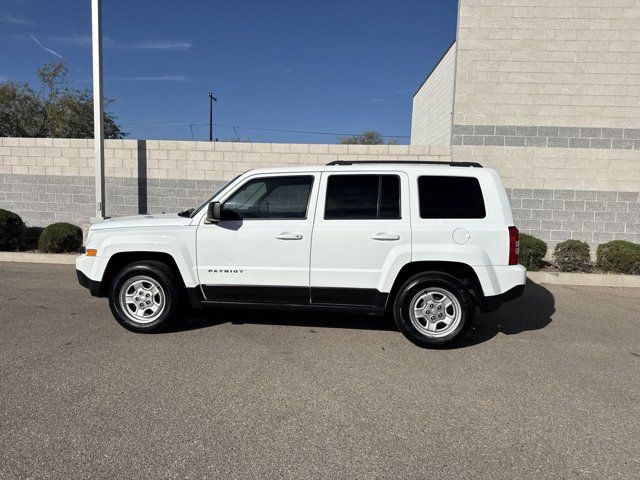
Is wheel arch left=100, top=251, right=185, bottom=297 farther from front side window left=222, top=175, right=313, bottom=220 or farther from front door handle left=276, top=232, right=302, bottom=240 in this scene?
front door handle left=276, top=232, right=302, bottom=240

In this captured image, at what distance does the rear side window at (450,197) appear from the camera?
4.85 meters

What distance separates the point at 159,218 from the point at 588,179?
9239 mm

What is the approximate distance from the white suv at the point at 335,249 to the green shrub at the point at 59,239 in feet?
16.8

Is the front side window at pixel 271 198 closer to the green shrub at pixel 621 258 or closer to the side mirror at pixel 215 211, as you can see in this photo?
the side mirror at pixel 215 211

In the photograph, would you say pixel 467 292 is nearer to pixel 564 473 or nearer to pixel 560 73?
pixel 564 473

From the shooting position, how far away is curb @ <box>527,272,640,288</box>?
26.9 feet

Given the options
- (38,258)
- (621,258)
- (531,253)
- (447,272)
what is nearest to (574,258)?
(621,258)

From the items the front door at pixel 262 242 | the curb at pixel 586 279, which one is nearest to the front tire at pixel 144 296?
the front door at pixel 262 242

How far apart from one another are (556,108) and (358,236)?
7.69 metres

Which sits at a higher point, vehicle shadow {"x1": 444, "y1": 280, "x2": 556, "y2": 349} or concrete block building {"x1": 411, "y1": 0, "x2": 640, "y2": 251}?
concrete block building {"x1": 411, "y1": 0, "x2": 640, "y2": 251}

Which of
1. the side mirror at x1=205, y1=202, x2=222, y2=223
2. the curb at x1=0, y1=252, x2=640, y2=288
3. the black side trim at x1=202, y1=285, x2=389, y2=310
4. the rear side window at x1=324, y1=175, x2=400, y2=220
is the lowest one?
the curb at x1=0, y1=252, x2=640, y2=288

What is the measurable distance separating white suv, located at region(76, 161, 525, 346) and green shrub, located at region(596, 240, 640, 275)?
4.96 m

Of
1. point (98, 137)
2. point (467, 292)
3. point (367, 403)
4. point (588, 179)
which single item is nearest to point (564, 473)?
point (367, 403)

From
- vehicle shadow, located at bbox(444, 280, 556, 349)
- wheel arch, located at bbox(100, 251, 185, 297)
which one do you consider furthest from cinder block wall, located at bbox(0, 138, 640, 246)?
wheel arch, located at bbox(100, 251, 185, 297)
